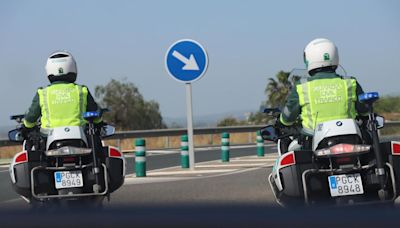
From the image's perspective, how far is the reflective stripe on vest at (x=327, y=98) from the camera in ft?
20.9

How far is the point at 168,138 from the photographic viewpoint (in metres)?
34.3

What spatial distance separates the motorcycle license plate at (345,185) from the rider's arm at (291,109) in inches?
31.9

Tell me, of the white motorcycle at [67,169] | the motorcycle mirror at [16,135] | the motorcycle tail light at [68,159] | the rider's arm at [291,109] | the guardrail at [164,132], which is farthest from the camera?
the guardrail at [164,132]

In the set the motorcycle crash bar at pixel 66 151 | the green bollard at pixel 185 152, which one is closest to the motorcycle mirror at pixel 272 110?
the motorcycle crash bar at pixel 66 151

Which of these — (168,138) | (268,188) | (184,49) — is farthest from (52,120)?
(168,138)

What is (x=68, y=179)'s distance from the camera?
7430 millimetres

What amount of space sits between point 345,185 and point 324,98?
2.69ft

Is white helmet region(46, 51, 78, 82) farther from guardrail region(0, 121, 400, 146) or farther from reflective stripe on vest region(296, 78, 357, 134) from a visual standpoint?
guardrail region(0, 121, 400, 146)

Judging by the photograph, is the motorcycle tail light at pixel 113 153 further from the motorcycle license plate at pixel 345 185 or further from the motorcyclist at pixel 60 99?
the motorcycle license plate at pixel 345 185

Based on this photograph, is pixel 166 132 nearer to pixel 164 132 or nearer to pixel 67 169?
pixel 164 132

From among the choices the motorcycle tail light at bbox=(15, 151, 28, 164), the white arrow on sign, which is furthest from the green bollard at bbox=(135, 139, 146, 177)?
the motorcycle tail light at bbox=(15, 151, 28, 164)

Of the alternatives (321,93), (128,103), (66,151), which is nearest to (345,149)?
(321,93)

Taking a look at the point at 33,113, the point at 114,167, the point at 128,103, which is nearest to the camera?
the point at 114,167

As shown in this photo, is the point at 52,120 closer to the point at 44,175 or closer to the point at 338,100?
the point at 44,175
